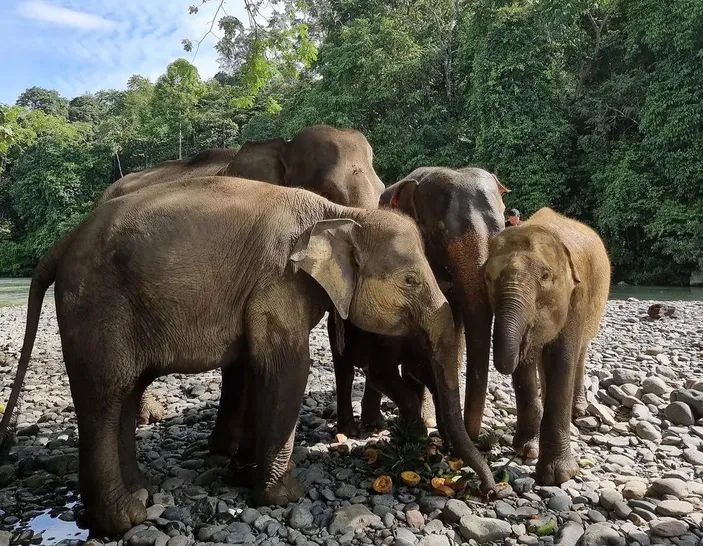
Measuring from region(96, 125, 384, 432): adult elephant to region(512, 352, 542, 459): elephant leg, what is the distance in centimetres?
175

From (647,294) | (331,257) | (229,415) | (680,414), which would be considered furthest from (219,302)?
(647,294)

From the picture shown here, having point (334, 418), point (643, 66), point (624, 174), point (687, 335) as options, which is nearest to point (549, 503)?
point (334, 418)

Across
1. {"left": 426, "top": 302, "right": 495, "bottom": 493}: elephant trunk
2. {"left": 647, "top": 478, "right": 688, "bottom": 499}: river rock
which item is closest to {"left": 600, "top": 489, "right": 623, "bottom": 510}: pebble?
{"left": 647, "top": 478, "right": 688, "bottom": 499}: river rock

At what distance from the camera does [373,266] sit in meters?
4.27

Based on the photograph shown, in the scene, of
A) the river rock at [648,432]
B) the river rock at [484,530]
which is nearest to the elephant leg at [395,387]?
the river rock at [484,530]

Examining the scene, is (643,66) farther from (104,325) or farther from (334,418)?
(104,325)

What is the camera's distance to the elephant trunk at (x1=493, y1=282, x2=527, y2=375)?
3.98 metres

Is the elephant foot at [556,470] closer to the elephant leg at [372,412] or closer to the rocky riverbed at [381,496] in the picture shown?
the rocky riverbed at [381,496]

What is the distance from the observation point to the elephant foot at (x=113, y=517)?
12.7ft

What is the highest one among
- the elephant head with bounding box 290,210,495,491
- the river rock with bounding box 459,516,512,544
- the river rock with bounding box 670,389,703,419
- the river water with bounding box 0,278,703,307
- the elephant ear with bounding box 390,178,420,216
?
the elephant ear with bounding box 390,178,420,216

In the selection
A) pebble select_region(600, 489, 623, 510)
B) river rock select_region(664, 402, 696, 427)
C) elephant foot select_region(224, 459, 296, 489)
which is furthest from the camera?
river rock select_region(664, 402, 696, 427)

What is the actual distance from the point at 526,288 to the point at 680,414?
2.71 meters

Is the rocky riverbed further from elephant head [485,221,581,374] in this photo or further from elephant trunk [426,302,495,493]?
elephant head [485,221,581,374]

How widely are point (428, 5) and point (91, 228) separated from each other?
33.0m
